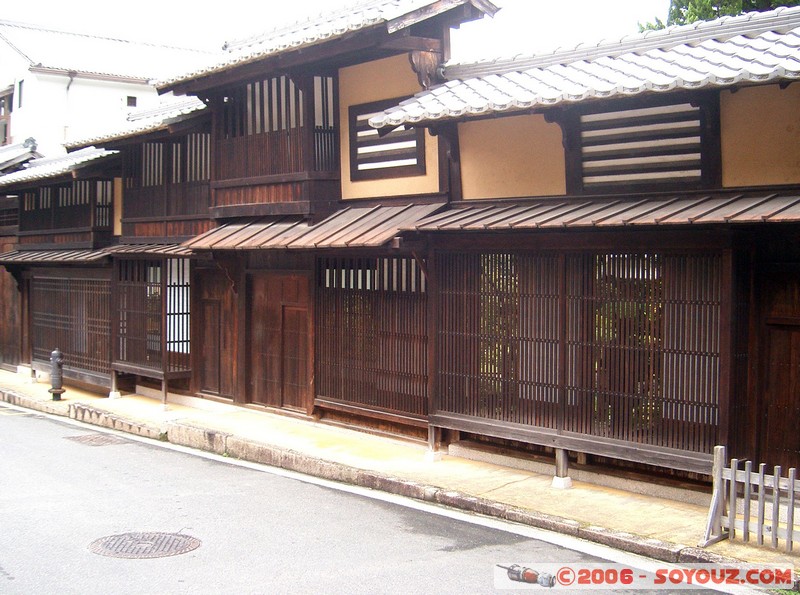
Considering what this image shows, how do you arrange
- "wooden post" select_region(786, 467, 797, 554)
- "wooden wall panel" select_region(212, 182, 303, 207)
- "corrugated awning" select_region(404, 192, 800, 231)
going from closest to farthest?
1. "wooden post" select_region(786, 467, 797, 554)
2. "corrugated awning" select_region(404, 192, 800, 231)
3. "wooden wall panel" select_region(212, 182, 303, 207)

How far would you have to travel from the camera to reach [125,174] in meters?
20.2

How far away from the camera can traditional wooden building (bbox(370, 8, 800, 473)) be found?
9453 millimetres

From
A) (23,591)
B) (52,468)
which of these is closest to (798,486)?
(23,591)

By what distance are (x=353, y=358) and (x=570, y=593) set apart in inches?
292

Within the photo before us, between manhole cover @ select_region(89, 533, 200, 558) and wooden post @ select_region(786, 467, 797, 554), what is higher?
wooden post @ select_region(786, 467, 797, 554)

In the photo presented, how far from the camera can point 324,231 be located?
13.6m

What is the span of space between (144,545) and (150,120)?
41.5 ft

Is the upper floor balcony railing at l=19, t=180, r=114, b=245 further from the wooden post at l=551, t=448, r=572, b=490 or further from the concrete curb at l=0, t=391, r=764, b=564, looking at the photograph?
the wooden post at l=551, t=448, r=572, b=490

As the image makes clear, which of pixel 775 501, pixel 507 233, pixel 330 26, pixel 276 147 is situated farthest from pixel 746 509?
pixel 276 147

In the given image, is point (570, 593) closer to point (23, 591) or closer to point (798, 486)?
point (798, 486)

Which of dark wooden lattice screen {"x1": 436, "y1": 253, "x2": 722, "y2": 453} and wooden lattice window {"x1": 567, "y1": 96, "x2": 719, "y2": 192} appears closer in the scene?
dark wooden lattice screen {"x1": 436, "y1": 253, "x2": 722, "y2": 453}

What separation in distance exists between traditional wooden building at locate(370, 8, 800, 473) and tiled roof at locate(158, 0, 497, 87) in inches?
49.1

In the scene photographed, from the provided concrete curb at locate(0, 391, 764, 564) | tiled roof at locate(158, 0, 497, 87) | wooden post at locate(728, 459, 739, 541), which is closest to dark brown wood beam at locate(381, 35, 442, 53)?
tiled roof at locate(158, 0, 497, 87)

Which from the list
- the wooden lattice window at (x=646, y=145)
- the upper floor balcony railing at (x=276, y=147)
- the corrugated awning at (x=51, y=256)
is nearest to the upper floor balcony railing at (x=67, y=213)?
the corrugated awning at (x=51, y=256)
